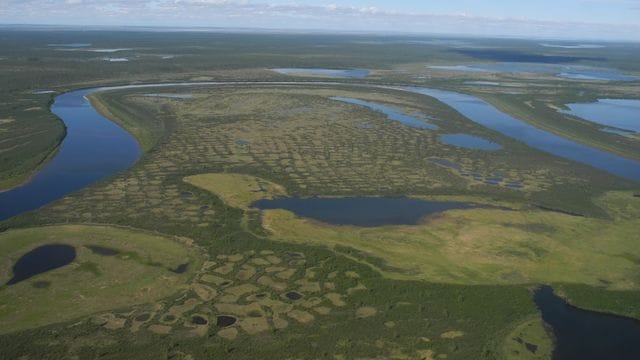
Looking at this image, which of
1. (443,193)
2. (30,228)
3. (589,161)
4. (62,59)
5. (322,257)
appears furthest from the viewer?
(62,59)

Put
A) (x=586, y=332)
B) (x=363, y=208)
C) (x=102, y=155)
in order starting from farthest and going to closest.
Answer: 1. (x=102, y=155)
2. (x=363, y=208)
3. (x=586, y=332)

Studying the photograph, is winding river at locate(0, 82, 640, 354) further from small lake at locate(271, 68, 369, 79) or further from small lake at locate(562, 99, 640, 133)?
small lake at locate(271, 68, 369, 79)

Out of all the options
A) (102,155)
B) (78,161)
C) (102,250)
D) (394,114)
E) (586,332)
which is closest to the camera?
(586,332)

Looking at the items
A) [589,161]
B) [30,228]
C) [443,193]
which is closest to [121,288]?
[30,228]

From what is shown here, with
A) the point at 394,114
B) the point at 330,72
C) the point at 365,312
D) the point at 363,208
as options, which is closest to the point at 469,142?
the point at 394,114

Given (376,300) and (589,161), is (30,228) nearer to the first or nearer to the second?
(376,300)

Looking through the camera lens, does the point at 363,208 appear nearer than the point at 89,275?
No

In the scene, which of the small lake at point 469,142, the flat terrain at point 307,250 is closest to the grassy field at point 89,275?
the flat terrain at point 307,250

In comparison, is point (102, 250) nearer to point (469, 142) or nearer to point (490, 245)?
point (490, 245)
